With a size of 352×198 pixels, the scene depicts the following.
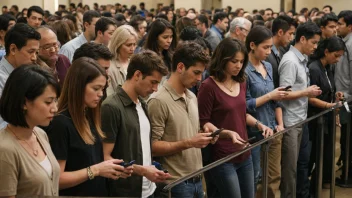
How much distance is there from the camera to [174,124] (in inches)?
189

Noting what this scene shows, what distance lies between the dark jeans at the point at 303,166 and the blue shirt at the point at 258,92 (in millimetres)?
448

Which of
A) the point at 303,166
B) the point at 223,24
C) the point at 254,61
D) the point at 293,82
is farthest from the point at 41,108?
the point at 223,24

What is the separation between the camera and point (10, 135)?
3420 mm

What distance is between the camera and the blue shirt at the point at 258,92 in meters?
6.07

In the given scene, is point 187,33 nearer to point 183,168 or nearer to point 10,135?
point 183,168

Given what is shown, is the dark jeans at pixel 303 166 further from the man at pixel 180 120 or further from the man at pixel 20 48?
the man at pixel 20 48

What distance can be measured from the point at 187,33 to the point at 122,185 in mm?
3502

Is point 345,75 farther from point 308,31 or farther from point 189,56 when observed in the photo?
point 189,56

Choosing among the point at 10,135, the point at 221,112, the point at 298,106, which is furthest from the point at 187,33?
the point at 10,135

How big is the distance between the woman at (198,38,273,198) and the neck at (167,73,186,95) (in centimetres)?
43

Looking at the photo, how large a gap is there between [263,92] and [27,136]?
3.13 m

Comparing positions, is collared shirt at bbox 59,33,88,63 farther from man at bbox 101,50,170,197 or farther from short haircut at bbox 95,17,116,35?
man at bbox 101,50,170,197

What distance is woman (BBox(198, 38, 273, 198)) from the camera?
519cm

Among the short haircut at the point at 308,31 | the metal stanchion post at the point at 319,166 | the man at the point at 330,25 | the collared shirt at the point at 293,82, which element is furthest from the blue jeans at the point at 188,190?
the man at the point at 330,25
